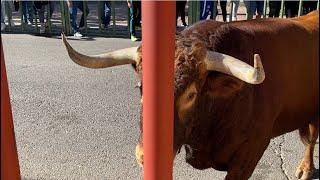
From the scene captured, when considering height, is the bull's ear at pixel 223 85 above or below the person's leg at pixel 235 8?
above

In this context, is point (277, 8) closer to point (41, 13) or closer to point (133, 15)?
point (133, 15)

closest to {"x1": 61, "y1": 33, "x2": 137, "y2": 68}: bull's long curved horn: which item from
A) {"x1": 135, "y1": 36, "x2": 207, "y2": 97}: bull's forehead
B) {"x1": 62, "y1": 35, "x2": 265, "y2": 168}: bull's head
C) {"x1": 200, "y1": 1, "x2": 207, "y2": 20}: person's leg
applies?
{"x1": 62, "y1": 35, "x2": 265, "y2": 168}: bull's head

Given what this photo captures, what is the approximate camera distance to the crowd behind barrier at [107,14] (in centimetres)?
957

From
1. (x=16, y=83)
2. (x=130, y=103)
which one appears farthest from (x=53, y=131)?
(x=16, y=83)

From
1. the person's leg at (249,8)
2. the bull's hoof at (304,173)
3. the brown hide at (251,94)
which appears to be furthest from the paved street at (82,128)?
the person's leg at (249,8)

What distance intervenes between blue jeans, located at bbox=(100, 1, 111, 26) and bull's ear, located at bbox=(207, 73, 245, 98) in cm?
767

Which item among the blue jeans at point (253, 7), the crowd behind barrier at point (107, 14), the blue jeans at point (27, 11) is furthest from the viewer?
the blue jeans at point (27, 11)

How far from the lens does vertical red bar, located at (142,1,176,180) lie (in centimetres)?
77

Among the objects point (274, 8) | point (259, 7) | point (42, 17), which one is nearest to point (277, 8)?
point (274, 8)

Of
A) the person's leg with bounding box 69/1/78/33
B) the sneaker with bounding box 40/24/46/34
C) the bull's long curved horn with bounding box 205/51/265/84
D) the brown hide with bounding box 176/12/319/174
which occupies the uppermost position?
the bull's long curved horn with bounding box 205/51/265/84

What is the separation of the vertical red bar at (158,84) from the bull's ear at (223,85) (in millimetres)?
1734

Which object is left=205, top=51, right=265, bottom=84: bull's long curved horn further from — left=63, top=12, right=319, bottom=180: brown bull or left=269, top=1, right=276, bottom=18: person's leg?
left=269, top=1, right=276, bottom=18: person's leg

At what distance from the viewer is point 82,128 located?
16.9 ft

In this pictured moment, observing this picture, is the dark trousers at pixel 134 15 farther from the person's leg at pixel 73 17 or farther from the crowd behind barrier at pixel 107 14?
the person's leg at pixel 73 17
